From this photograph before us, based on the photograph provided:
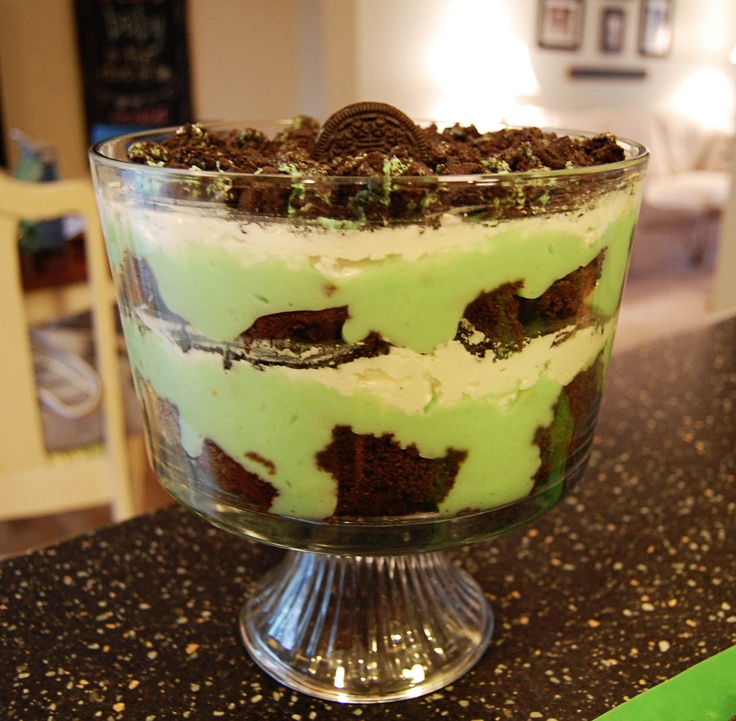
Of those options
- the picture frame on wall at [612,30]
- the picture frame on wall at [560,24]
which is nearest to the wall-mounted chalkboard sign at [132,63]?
the picture frame on wall at [560,24]

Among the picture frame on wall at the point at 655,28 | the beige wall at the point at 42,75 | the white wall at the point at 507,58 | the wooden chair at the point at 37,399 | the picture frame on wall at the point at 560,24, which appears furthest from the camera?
the picture frame on wall at the point at 655,28

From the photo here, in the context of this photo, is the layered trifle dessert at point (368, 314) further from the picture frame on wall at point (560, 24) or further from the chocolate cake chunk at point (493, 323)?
the picture frame on wall at point (560, 24)

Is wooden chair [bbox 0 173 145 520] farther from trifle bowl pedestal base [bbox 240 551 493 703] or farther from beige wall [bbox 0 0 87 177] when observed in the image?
beige wall [bbox 0 0 87 177]

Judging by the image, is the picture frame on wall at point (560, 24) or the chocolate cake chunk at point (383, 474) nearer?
the chocolate cake chunk at point (383, 474)

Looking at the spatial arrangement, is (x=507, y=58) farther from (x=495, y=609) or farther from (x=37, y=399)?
(x=495, y=609)

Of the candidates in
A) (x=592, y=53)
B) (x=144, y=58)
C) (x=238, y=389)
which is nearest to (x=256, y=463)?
(x=238, y=389)

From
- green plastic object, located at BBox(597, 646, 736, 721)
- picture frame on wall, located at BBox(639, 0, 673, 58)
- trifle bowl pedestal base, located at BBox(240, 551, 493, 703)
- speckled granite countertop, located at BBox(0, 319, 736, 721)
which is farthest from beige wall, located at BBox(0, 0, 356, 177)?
green plastic object, located at BBox(597, 646, 736, 721)
